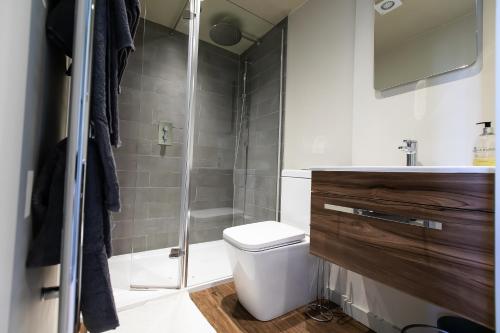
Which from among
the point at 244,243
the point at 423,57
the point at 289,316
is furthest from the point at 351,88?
the point at 289,316

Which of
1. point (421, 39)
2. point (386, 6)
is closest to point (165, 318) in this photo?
point (421, 39)

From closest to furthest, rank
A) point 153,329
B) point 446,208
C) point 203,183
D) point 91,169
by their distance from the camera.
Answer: point 91,169
point 446,208
point 153,329
point 203,183

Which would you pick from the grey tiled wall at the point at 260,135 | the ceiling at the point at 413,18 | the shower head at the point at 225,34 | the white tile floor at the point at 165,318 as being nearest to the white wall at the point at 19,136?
the white tile floor at the point at 165,318

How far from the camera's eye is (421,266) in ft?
2.25

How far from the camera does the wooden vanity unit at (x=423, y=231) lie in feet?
1.94

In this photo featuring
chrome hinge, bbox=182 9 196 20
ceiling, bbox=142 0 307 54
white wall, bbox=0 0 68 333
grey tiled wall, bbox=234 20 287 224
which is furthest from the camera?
grey tiled wall, bbox=234 20 287 224

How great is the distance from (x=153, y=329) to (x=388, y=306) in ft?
3.87

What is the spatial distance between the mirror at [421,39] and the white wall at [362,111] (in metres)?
0.05

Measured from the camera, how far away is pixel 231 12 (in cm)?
206

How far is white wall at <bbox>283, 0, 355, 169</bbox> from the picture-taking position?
60.1 inches

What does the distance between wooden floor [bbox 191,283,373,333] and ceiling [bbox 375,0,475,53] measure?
61.7 inches

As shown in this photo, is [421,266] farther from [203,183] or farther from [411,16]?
[203,183]

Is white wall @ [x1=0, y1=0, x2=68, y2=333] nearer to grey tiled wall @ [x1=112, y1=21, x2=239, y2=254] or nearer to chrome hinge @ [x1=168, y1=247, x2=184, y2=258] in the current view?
chrome hinge @ [x1=168, y1=247, x2=184, y2=258]

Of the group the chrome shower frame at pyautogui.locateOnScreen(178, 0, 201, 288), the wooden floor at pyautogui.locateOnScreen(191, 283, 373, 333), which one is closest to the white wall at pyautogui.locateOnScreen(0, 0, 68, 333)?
the wooden floor at pyautogui.locateOnScreen(191, 283, 373, 333)
